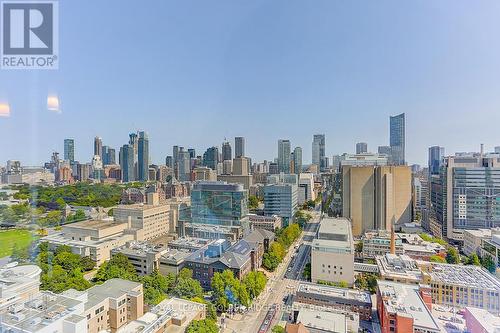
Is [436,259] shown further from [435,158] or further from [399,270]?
[435,158]

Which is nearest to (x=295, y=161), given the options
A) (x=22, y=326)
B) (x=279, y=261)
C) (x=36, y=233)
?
(x=279, y=261)

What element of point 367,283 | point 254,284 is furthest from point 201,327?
point 367,283

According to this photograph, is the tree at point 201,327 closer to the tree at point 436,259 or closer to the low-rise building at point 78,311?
the low-rise building at point 78,311

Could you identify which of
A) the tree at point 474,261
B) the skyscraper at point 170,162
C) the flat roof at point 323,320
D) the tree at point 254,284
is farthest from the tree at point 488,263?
the skyscraper at point 170,162

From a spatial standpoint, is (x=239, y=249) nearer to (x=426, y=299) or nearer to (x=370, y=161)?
(x=426, y=299)

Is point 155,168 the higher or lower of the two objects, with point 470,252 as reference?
higher

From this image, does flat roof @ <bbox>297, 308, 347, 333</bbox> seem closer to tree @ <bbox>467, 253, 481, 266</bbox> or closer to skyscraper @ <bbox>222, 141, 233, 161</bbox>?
tree @ <bbox>467, 253, 481, 266</bbox>
